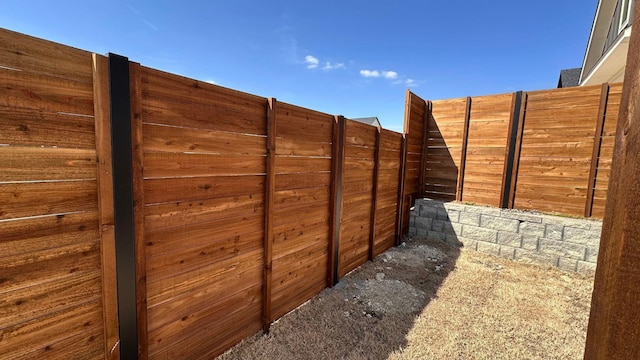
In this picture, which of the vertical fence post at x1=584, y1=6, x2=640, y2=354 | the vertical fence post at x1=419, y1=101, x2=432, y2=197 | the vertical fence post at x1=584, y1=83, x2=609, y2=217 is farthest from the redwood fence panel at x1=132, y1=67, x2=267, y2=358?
the vertical fence post at x1=584, y1=83, x2=609, y2=217

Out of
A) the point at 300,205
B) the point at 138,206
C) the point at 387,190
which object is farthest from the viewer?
the point at 387,190

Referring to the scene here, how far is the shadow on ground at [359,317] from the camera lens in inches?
90.6

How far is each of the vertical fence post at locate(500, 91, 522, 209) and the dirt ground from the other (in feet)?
4.80

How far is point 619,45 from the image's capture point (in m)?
4.98

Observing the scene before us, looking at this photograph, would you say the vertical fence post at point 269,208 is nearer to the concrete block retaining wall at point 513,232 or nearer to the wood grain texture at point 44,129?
the wood grain texture at point 44,129

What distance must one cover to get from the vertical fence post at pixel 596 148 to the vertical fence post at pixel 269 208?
552 cm

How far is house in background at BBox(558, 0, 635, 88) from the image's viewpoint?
5.23m

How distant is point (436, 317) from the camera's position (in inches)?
112

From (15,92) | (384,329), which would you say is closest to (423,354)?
(384,329)

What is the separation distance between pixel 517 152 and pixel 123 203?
6111 mm

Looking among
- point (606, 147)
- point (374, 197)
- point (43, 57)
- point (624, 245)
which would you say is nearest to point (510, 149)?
point (606, 147)

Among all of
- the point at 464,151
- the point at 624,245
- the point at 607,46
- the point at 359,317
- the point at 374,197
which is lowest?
the point at 359,317

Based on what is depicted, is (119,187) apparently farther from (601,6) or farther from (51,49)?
(601,6)

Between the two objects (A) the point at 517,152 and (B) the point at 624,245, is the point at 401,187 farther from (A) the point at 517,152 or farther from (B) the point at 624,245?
(B) the point at 624,245
